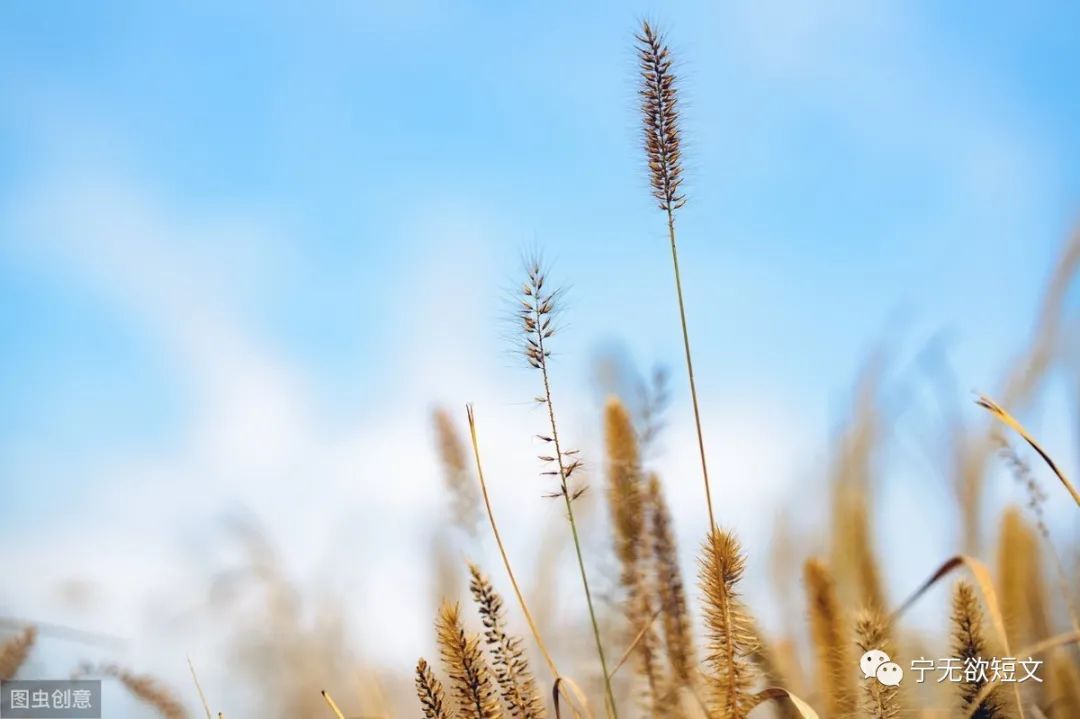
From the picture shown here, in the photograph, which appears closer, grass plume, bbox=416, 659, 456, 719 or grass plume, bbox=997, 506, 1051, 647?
grass plume, bbox=416, 659, 456, 719

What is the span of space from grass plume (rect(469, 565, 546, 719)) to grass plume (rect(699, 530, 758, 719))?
260 millimetres

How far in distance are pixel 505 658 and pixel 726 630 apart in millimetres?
305

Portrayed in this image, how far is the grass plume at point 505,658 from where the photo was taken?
1.47m

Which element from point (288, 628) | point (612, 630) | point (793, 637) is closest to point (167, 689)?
point (612, 630)

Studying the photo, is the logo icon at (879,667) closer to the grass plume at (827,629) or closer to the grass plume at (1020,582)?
the grass plume at (827,629)

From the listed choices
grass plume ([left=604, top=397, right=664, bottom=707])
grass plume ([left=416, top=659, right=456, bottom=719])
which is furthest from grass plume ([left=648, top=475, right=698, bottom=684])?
grass plume ([left=416, top=659, right=456, bottom=719])

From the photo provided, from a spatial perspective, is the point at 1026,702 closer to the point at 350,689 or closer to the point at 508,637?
the point at 508,637

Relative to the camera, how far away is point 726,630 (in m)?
1.54

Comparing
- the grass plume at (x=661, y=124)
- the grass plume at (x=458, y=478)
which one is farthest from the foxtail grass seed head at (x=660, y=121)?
the grass plume at (x=458, y=478)

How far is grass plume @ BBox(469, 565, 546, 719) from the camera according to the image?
1474 millimetres

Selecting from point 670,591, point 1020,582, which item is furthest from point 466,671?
point 1020,582

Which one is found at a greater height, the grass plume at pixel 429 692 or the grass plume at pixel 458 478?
the grass plume at pixel 458 478

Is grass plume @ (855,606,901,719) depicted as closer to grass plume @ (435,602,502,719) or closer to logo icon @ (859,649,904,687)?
logo icon @ (859,649,904,687)

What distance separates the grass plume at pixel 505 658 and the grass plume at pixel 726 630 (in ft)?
0.85
